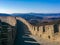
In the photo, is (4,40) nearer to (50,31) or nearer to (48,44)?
(48,44)

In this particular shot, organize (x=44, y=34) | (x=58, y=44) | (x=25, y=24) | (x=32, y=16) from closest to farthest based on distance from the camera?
(x=58, y=44)
(x=44, y=34)
(x=25, y=24)
(x=32, y=16)

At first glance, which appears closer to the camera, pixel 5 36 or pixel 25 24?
pixel 5 36

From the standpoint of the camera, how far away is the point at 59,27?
7977mm

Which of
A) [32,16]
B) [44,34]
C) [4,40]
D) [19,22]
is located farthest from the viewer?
[32,16]

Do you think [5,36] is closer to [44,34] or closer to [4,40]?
[4,40]

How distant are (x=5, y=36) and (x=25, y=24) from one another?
10.5m

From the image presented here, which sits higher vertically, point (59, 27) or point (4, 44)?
point (59, 27)

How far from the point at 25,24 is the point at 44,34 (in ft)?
24.7

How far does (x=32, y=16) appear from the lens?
1294 inches

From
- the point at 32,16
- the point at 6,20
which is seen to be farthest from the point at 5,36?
the point at 32,16

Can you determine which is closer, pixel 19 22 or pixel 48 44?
pixel 48 44

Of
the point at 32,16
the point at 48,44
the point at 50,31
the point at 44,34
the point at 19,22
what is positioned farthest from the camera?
the point at 32,16

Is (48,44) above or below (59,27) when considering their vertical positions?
below

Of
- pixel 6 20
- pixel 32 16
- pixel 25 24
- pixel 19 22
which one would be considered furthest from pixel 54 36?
pixel 32 16
